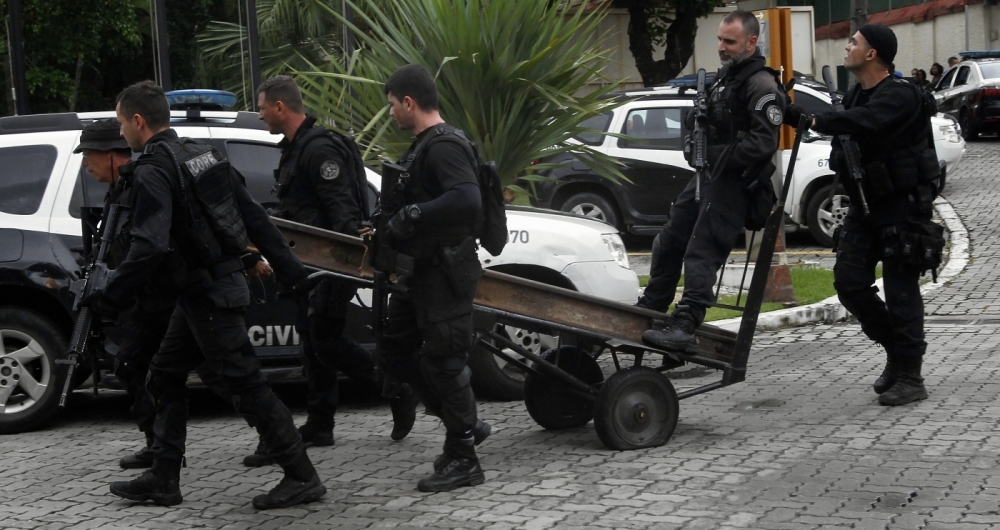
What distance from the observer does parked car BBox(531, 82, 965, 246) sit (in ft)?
47.0

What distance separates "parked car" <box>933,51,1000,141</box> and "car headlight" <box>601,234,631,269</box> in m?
19.1

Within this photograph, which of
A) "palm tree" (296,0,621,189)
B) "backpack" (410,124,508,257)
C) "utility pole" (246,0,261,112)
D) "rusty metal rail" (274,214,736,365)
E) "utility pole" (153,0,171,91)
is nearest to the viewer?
"backpack" (410,124,508,257)

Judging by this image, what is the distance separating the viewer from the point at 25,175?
7.02 metres

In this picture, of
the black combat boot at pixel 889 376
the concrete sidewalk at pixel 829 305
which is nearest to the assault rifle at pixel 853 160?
the black combat boot at pixel 889 376

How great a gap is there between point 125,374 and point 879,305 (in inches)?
160

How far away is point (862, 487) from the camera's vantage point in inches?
208

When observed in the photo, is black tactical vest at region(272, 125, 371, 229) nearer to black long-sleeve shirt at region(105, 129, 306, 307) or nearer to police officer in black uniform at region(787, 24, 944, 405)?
black long-sleeve shirt at region(105, 129, 306, 307)

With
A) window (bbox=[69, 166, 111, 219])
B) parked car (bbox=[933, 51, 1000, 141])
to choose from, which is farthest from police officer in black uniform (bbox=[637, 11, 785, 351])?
parked car (bbox=[933, 51, 1000, 141])

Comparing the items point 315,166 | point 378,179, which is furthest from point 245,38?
point 315,166

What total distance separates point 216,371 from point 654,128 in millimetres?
10254

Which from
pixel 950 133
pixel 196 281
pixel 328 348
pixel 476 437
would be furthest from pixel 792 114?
pixel 950 133

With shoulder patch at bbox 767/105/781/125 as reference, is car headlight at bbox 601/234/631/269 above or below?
below

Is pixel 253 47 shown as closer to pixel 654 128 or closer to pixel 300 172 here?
pixel 654 128

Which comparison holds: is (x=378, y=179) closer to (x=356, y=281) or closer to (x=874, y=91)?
(x=356, y=281)
